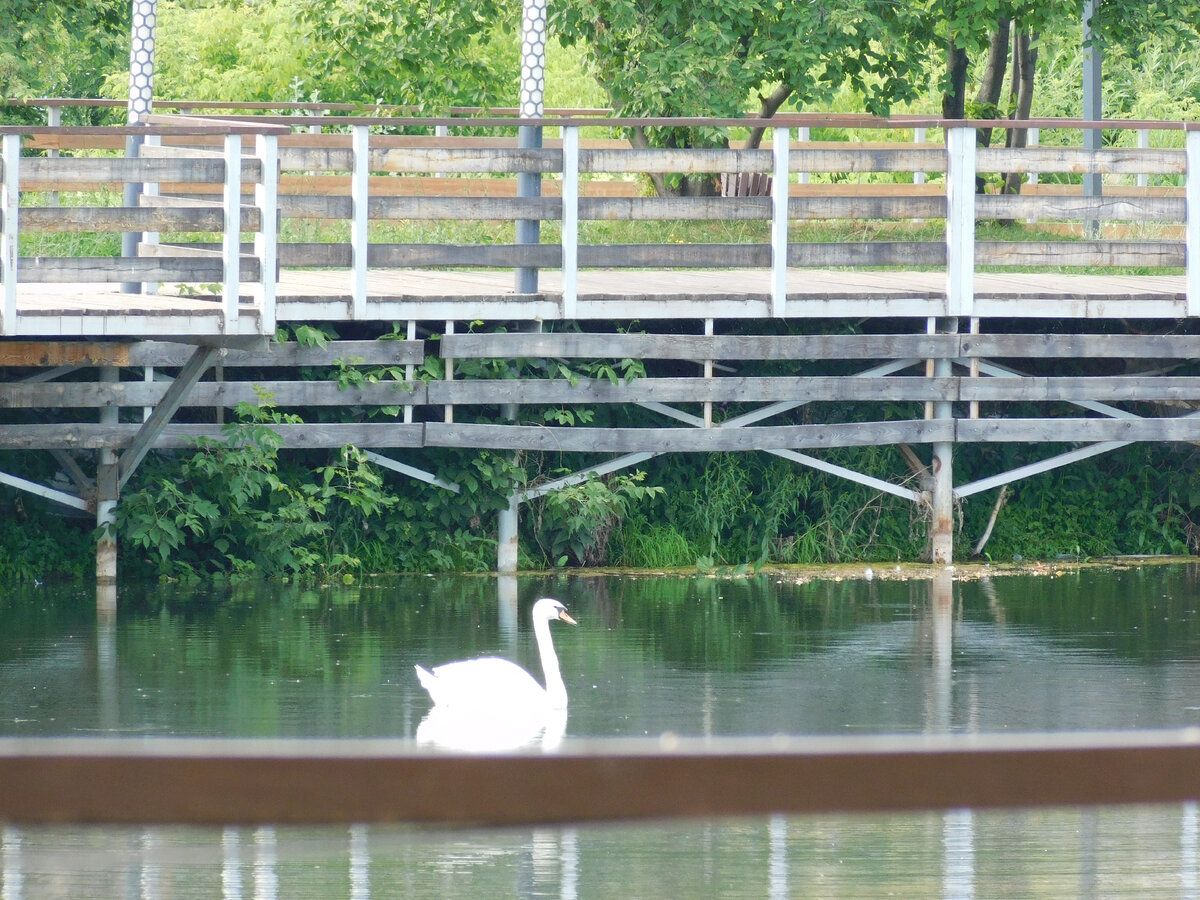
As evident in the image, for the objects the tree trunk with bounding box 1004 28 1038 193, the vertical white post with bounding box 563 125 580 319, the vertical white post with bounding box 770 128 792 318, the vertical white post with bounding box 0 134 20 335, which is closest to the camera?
the vertical white post with bounding box 0 134 20 335

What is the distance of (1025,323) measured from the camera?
47.5 ft

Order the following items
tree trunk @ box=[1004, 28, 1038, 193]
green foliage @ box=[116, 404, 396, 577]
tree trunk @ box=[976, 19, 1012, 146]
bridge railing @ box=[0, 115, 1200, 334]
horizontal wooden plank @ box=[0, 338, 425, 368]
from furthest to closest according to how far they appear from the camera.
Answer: tree trunk @ box=[976, 19, 1012, 146]
tree trunk @ box=[1004, 28, 1038, 193]
green foliage @ box=[116, 404, 396, 577]
horizontal wooden plank @ box=[0, 338, 425, 368]
bridge railing @ box=[0, 115, 1200, 334]

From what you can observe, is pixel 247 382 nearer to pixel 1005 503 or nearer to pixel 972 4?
pixel 1005 503

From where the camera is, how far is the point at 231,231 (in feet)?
35.3

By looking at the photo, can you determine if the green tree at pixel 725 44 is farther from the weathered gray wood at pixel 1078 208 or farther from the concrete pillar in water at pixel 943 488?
the concrete pillar in water at pixel 943 488

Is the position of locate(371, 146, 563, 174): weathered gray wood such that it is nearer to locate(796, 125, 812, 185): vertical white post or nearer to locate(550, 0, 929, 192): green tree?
locate(550, 0, 929, 192): green tree

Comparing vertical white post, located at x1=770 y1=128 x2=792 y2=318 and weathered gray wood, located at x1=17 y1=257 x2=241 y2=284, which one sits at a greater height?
vertical white post, located at x1=770 y1=128 x2=792 y2=318

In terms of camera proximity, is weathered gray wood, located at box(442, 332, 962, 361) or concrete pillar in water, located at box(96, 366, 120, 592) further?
Answer: weathered gray wood, located at box(442, 332, 962, 361)

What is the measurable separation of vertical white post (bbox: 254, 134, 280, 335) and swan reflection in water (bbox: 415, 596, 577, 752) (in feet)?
9.28

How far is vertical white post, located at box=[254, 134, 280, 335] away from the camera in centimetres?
1102

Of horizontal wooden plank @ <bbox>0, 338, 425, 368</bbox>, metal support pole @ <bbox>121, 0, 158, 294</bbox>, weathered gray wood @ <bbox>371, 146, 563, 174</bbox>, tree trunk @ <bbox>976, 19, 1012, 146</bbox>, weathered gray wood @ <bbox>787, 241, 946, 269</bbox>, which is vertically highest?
tree trunk @ <bbox>976, 19, 1012, 146</bbox>

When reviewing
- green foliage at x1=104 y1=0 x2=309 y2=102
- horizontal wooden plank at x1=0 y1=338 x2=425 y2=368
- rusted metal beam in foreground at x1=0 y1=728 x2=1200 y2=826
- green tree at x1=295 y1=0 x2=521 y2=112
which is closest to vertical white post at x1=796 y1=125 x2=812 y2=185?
green tree at x1=295 y1=0 x2=521 y2=112

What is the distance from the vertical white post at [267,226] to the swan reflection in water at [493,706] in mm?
2829

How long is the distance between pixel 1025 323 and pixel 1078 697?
17.6ft
